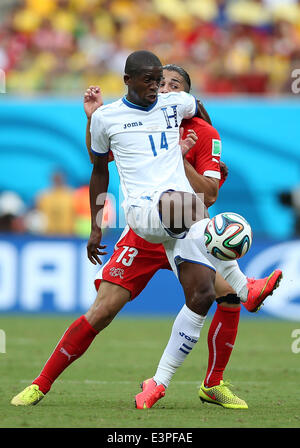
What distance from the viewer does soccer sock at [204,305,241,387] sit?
21.7 feet

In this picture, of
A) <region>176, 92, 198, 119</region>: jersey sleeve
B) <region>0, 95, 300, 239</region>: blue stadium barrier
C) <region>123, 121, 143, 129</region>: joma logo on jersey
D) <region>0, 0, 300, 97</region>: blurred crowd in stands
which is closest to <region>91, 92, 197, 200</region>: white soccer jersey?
<region>123, 121, 143, 129</region>: joma logo on jersey

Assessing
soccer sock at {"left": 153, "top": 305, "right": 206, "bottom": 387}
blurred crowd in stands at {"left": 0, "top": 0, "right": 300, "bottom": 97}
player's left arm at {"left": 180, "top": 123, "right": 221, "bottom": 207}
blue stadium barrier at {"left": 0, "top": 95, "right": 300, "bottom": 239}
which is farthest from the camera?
blurred crowd in stands at {"left": 0, "top": 0, "right": 300, "bottom": 97}

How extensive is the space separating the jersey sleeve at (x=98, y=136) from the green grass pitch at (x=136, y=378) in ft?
5.76

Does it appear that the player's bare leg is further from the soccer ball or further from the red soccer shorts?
the soccer ball

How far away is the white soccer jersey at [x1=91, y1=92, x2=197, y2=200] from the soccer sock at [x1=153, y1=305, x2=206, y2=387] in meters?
0.88

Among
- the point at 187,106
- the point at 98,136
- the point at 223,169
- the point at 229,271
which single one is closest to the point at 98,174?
the point at 98,136

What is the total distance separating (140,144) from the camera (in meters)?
6.29

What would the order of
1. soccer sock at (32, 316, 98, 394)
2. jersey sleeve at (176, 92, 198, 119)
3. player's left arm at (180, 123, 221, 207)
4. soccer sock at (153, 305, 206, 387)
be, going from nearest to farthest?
soccer sock at (153, 305, 206, 387)
soccer sock at (32, 316, 98, 394)
jersey sleeve at (176, 92, 198, 119)
player's left arm at (180, 123, 221, 207)

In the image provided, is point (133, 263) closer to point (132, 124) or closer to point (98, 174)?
point (98, 174)

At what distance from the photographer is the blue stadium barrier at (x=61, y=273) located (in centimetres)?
1349

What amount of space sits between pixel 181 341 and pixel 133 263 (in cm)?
64

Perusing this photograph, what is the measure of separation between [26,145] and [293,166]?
15.3 feet

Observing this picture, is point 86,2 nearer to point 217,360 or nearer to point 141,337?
point 141,337
